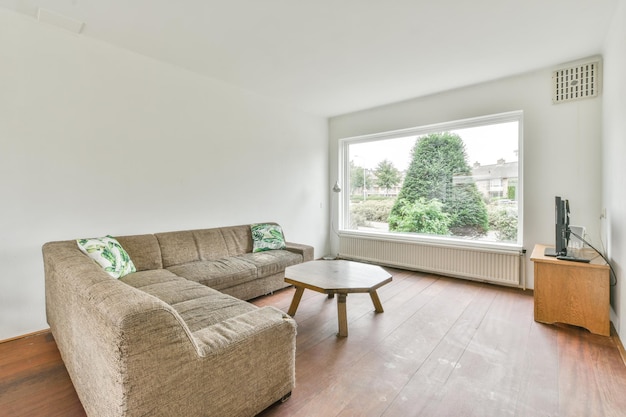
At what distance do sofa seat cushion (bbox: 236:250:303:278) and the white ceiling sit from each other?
7.09 ft

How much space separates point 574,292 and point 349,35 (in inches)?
117

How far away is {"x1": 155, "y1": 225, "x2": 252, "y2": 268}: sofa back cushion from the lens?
10.1 ft

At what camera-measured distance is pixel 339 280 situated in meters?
2.58

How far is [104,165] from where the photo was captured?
2.80m

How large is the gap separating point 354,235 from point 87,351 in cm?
408

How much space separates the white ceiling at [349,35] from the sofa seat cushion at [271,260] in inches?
85.1

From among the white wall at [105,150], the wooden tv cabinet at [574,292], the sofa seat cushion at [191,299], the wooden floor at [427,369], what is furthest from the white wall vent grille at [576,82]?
the sofa seat cushion at [191,299]

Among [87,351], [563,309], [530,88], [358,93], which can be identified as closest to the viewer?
[87,351]

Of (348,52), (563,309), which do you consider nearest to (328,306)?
(563,309)

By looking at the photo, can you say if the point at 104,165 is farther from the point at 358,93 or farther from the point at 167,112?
the point at 358,93

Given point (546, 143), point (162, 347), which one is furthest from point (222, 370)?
point (546, 143)

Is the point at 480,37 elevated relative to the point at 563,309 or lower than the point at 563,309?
elevated

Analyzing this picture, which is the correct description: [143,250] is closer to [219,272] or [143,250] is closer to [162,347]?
[219,272]

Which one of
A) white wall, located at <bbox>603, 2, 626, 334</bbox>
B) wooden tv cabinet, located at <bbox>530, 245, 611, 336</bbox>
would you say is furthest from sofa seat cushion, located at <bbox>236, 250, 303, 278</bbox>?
white wall, located at <bbox>603, 2, 626, 334</bbox>
